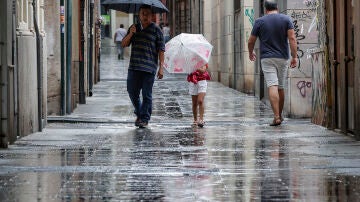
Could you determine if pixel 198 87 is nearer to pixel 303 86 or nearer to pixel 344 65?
pixel 303 86

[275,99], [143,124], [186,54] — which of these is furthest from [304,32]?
[143,124]

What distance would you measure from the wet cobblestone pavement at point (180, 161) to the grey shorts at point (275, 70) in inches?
27.6

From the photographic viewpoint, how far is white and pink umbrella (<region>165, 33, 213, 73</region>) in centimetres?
1620

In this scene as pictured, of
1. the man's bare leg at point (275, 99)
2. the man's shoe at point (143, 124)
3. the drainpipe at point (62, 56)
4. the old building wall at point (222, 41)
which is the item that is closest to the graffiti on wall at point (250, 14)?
the old building wall at point (222, 41)

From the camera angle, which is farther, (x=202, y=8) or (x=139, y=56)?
(x=202, y=8)

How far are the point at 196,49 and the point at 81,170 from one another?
688 cm

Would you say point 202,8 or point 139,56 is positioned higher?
point 202,8

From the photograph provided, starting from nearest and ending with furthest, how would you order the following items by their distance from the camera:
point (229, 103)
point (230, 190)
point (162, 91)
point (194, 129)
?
1. point (230, 190)
2. point (194, 129)
3. point (229, 103)
4. point (162, 91)

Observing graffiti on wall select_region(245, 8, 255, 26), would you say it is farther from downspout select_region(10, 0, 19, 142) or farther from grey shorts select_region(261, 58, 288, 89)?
downspout select_region(10, 0, 19, 142)

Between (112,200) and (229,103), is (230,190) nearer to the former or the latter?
(112,200)

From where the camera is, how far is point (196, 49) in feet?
53.8

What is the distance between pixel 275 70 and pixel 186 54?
1.37 metres

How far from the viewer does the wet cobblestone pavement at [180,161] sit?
26.9 feet

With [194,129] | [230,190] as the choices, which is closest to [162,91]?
[194,129]
